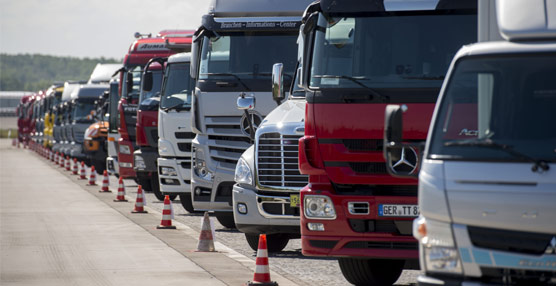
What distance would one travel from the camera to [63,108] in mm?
52062

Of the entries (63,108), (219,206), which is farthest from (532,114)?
(63,108)

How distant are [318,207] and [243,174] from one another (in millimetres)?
3521

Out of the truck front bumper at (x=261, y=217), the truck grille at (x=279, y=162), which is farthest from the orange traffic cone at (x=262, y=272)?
the truck grille at (x=279, y=162)

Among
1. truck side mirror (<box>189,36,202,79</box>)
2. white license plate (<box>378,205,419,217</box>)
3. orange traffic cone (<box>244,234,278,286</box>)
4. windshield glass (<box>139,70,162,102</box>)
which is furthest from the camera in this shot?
windshield glass (<box>139,70,162,102</box>)

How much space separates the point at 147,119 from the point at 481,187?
709 inches

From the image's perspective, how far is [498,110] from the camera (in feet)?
25.7

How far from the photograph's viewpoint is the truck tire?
14.9 meters

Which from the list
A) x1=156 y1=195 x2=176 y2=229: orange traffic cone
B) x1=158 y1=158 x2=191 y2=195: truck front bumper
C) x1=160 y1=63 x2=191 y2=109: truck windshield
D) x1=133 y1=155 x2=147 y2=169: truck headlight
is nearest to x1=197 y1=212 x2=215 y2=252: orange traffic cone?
x1=156 y1=195 x2=176 y2=229: orange traffic cone

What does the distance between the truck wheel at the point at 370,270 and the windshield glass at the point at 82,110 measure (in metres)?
36.4

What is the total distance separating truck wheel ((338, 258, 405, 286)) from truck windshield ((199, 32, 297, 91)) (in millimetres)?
5462

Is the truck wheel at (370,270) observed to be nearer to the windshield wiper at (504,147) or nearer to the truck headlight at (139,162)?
the windshield wiper at (504,147)

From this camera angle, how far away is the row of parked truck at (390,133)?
7.21m

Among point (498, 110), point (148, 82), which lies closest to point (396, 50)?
point (498, 110)

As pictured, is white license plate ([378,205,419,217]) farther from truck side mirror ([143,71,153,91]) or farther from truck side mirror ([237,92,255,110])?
truck side mirror ([143,71,153,91])
